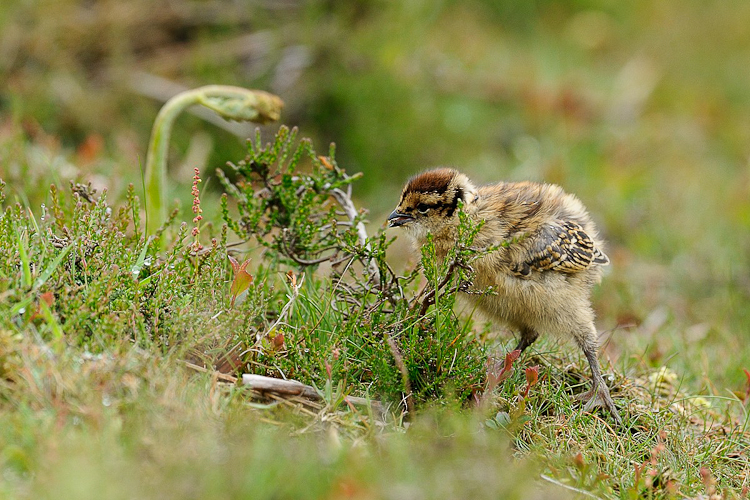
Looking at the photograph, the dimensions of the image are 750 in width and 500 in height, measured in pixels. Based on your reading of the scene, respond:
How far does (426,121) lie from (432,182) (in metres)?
4.92

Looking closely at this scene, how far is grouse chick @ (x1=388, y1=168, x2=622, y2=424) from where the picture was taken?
396 centimetres

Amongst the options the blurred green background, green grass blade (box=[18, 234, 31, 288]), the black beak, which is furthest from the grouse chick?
green grass blade (box=[18, 234, 31, 288])

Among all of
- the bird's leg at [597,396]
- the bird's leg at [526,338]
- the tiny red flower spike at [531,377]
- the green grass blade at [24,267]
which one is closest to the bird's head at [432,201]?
the bird's leg at [526,338]

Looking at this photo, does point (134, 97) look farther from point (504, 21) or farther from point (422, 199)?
point (504, 21)

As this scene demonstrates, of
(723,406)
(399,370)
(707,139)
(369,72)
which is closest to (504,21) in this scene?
(707,139)

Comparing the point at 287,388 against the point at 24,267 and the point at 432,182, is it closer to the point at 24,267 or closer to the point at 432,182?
the point at 24,267

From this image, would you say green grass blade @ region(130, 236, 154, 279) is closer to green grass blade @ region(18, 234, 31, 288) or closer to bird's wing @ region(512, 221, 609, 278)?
green grass blade @ region(18, 234, 31, 288)

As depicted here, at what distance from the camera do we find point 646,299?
6812 millimetres

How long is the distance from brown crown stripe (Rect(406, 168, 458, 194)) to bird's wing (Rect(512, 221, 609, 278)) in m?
0.55

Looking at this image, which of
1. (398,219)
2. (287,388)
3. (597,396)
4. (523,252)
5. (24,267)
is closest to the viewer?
(24,267)

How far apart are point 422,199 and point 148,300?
4.86 ft

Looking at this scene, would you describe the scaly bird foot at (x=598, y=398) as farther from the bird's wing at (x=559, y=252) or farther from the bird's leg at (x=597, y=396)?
the bird's wing at (x=559, y=252)

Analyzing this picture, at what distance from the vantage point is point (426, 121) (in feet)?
29.1

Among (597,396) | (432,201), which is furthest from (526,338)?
(432,201)
